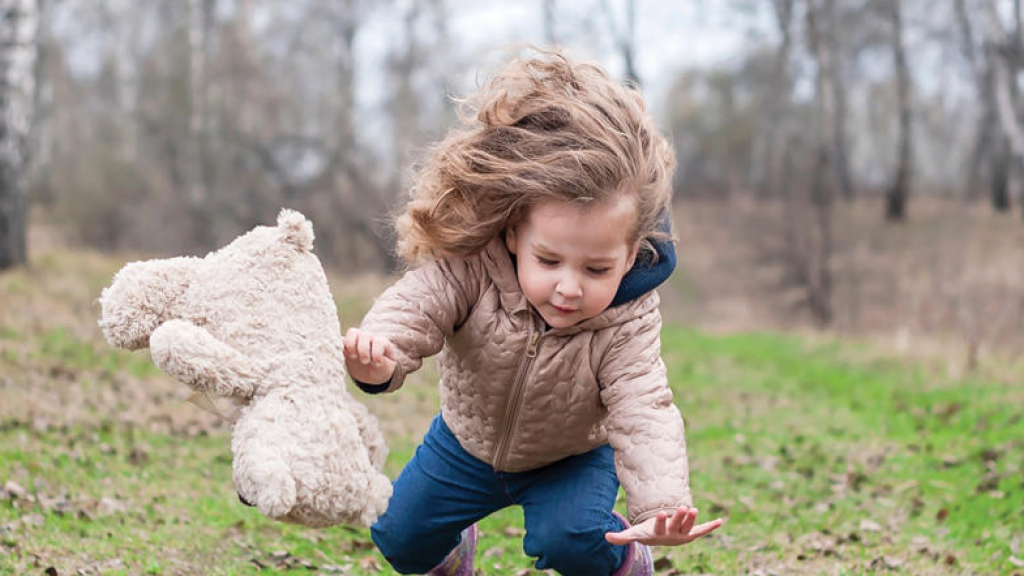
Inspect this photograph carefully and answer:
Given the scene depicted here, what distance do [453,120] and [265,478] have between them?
13.0m

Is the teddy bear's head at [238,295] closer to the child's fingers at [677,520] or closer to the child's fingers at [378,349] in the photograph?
the child's fingers at [378,349]

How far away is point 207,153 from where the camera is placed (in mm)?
21312

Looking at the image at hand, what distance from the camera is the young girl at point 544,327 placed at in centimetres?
286

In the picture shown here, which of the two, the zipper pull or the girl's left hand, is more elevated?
the zipper pull

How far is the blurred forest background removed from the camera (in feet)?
55.2

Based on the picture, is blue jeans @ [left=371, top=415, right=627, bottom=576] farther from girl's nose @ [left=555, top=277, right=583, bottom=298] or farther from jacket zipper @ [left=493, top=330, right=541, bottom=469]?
girl's nose @ [left=555, top=277, right=583, bottom=298]

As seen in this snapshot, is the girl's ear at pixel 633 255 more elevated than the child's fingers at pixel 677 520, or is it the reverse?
the girl's ear at pixel 633 255

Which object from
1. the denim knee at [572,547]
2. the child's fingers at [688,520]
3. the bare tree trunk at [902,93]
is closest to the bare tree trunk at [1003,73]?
the bare tree trunk at [902,93]

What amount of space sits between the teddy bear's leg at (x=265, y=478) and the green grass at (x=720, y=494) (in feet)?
6.00

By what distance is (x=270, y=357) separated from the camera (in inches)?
104

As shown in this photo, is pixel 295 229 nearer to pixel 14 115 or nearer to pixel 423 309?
pixel 423 309

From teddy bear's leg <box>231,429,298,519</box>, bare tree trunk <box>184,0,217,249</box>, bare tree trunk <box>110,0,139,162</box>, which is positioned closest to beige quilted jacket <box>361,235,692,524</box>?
teddy bear's leg <box>231,429,298,519</box>

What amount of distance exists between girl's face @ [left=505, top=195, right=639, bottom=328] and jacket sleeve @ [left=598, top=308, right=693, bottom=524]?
0.22 meters

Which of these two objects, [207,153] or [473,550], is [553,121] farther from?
[207,153]
